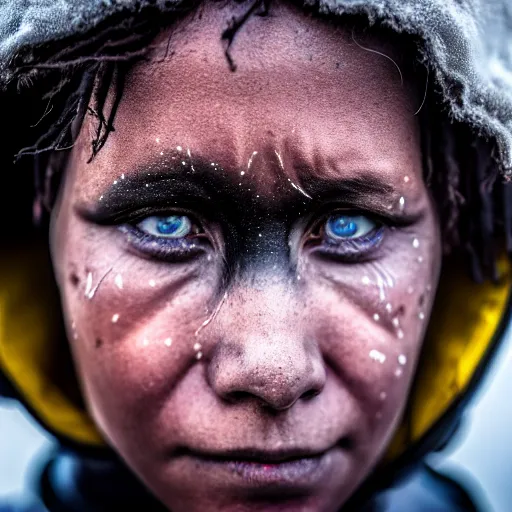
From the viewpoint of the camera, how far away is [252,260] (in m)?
0.88

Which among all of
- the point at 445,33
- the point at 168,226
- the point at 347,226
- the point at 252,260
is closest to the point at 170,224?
the point at 168,226

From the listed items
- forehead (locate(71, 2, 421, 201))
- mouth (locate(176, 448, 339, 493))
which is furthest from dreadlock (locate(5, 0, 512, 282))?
mouth (locate(176, 448, 339, 493))

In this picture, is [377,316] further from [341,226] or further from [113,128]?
[113,128]

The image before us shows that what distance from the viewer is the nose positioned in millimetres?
832

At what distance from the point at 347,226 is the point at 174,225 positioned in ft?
0.71

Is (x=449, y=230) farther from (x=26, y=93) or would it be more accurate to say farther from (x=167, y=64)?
(x=26, y=93)

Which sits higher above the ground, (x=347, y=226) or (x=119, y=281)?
(x=347, y=226)

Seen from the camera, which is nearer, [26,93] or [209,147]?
[209,147]

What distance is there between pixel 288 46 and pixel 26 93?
13.9 inches

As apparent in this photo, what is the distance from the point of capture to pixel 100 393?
38.2 inches

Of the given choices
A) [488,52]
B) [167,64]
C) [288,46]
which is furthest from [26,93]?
[488,52]

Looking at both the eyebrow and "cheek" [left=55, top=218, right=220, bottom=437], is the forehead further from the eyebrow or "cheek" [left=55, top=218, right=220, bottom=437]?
"cheek" [left=55, top=218, right=220, bottom=437]

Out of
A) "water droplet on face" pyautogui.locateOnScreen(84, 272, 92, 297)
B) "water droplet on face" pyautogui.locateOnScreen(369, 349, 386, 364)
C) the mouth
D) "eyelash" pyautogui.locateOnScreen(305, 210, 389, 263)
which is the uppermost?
"eyelash" pyautogui.locateOnScreen(305, 210, 389, 263)

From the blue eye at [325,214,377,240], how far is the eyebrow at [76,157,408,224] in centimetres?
3
